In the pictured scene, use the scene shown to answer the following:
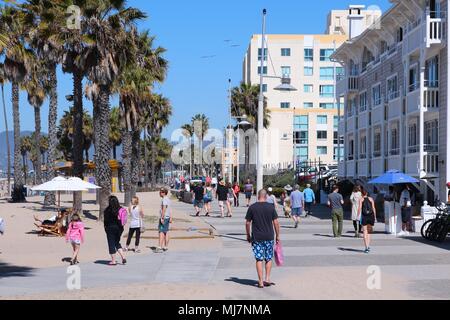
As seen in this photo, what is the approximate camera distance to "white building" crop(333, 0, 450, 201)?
3055cm

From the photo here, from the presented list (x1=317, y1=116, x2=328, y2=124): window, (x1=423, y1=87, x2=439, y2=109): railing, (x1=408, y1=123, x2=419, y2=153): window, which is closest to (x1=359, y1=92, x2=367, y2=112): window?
(x1=408, y1=123, x2=419, y2=153): window

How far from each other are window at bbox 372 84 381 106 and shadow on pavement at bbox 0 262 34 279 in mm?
29112

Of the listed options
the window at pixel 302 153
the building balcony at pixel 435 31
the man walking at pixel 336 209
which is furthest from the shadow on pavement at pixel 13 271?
the window at pixel 302 153

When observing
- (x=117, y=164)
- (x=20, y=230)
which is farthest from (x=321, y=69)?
(x=20, y=230)

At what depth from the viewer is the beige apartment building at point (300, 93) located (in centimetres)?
8956

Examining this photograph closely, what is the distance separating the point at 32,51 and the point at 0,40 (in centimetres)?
2431

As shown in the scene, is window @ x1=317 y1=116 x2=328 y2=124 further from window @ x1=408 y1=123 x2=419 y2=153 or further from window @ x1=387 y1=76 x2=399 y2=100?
window @ x1=408 y1=123 x2=419 y2=153

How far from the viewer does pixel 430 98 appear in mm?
31438

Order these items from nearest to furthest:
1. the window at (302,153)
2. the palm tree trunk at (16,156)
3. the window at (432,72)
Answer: the window at (432,72)
the palm tree trunk at (16,156)
the window at (302,153)

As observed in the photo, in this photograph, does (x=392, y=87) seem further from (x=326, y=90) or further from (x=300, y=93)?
(x=326, y=90)

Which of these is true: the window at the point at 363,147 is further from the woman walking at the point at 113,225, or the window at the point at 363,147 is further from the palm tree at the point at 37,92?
the woman walking at the point at 113,225

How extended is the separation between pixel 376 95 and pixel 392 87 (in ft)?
12.8

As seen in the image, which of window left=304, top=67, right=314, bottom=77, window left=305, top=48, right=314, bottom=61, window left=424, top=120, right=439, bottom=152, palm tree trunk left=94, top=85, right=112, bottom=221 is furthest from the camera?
window left=304, top=67, right=314, bottom=77

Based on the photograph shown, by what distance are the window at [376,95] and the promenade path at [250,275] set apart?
21093mm
